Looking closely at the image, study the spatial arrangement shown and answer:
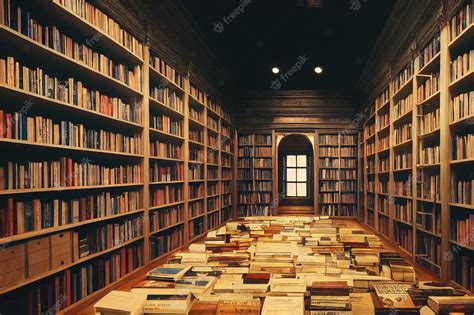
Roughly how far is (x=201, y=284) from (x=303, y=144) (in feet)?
38.0

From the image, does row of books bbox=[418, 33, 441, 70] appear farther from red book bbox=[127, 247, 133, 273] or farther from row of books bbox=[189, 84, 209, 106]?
red book bbox=[127, 247, 133, 273]

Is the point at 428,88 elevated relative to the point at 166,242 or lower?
elevated

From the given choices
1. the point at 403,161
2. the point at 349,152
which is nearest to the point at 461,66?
the point at 403,161

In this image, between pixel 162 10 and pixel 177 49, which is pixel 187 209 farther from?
pixel 162 10

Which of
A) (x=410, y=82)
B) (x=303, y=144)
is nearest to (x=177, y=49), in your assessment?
(x=410, y=82)

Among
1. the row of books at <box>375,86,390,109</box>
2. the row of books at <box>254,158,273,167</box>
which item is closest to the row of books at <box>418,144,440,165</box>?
the row of books at <box>375,86,390,109</box>

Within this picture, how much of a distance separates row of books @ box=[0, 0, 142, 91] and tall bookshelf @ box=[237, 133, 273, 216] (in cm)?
631

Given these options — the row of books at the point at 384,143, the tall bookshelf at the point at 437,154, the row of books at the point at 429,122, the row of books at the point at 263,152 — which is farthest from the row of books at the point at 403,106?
the row of books at the point at 263,152

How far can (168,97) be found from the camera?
599 cm

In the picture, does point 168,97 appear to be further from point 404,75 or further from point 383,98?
point 383,98

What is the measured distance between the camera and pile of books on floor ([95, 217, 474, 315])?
1863mm

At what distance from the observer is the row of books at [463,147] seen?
12.5 ft

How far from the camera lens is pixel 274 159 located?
10.8 meters

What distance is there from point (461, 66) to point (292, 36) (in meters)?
4.87
